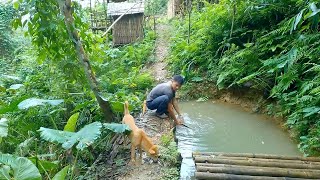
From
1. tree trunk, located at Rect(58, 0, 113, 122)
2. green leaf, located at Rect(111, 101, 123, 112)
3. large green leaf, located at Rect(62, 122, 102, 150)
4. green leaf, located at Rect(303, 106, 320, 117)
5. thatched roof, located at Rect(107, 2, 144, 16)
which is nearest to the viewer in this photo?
large green leaf, located at Rect(62, 122, 102, 150)

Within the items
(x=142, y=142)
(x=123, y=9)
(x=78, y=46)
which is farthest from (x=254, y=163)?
(x=123, y=9)

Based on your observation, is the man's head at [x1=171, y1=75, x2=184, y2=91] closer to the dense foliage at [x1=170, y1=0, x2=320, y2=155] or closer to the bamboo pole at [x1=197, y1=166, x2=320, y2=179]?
the dense foliage at [x1=170, y1=0, x2=320, y2=155]

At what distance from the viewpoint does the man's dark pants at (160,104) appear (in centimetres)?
603

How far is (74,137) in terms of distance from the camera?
4.21m

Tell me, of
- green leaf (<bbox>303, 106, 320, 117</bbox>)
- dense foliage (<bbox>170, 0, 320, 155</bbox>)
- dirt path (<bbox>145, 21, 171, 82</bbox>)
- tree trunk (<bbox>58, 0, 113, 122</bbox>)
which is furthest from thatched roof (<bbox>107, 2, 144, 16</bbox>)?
green leaf (<bbox>303, 106, 320, 117</bbox>)

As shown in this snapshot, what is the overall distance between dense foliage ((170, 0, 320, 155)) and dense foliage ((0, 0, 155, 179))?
1.94m

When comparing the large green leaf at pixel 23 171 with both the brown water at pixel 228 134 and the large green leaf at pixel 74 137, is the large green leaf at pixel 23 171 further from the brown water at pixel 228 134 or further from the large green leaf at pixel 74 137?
the brown water at pixel 228 134

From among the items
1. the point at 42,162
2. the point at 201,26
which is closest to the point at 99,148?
the point at 42,162

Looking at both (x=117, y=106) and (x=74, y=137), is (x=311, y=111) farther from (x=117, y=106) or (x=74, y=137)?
(x=74, y=137)

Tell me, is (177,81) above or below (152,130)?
above

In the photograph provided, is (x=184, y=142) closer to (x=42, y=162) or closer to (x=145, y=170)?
(x=145, y=170)

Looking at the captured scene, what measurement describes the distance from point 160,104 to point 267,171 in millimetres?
2670

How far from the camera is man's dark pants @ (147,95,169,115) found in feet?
19.8

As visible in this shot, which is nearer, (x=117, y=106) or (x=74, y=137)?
(x=74, y=137)
